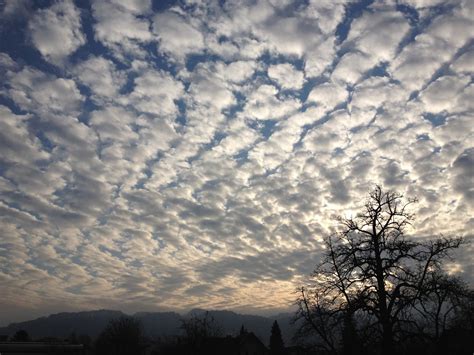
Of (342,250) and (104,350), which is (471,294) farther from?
(104,350)

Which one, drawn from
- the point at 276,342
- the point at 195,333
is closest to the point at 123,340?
the point at 195,333

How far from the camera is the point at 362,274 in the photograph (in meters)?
22.6

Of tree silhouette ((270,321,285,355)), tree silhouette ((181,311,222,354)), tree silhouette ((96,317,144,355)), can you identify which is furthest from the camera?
tree silhouette ((270,321,285,355))

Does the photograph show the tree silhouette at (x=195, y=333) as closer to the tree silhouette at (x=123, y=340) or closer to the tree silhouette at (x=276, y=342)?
the tree silhouette at (x=123, y=340)

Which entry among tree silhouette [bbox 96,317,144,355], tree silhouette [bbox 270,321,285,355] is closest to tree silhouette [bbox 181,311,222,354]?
tree silhouette [bbox 96,317,144,355]

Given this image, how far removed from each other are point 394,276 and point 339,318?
407cm

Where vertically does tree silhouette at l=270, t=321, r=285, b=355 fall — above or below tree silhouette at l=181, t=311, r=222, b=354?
above

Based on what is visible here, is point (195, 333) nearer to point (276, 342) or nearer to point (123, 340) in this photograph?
point (123, 340)

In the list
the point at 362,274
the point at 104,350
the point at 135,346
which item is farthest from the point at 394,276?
the point at 104,350

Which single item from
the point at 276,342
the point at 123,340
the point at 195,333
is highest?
the point at 276,342

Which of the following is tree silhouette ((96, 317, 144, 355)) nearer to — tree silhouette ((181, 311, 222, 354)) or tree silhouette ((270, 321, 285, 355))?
tree silhouette ((181, 311, 222, 354))

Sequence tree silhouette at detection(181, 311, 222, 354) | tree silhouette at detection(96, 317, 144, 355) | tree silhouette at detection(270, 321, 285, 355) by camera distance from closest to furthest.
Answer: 1. tree silhouette at detection(181, 311, 222, 354)
2. tree silhouette at detection(96, 317, 144, 355)
3. tree silhouette at detection(270, 321, 285, 355)

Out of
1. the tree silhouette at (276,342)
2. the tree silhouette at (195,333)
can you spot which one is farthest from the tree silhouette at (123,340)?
the tree silhouette at (276,342)

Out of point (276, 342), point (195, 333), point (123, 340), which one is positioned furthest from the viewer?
point (276, 342)
